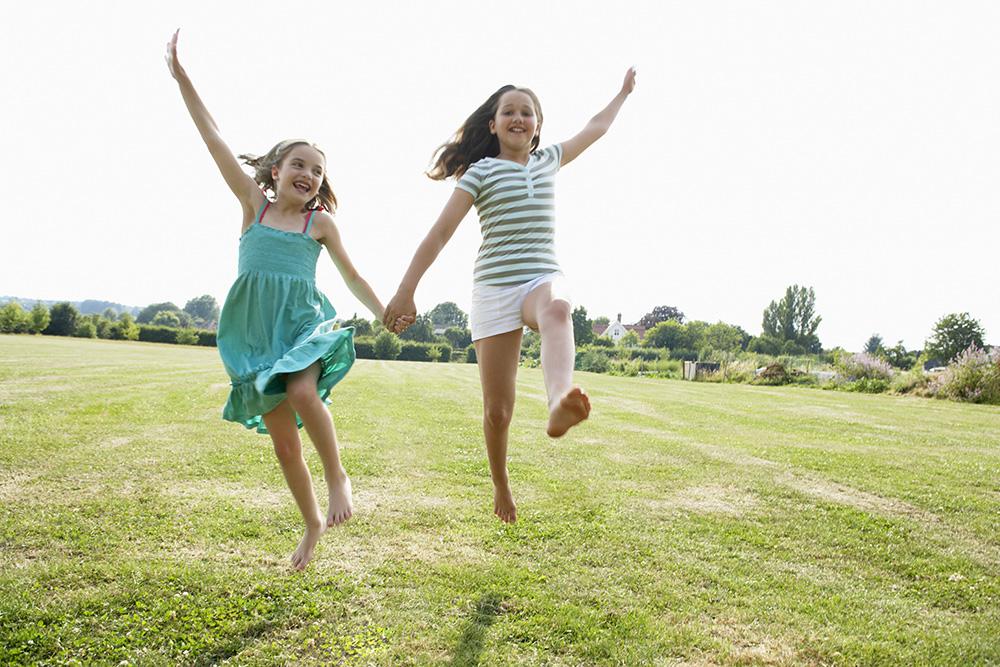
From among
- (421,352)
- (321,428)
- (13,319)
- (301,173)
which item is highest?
(301,173)

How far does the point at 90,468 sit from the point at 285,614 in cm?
362

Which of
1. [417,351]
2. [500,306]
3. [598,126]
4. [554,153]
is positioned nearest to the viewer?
[500,306]

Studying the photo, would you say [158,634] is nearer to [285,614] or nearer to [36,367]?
[285,614]

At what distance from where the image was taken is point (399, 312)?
141 inches

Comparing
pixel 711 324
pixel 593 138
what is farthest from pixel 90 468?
pixel 711 324

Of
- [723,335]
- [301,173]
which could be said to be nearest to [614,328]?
[723,335]

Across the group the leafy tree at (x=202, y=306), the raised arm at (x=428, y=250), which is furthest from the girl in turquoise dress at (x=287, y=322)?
the leafy tree at (x=202, y=306)

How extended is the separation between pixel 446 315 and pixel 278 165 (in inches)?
2749

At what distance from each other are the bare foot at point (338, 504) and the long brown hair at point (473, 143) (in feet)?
6.46

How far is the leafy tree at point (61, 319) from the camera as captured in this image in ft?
170

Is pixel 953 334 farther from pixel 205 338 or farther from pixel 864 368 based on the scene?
pixel 205 338

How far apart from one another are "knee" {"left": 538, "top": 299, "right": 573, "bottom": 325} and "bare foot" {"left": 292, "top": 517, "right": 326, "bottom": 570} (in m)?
1.50

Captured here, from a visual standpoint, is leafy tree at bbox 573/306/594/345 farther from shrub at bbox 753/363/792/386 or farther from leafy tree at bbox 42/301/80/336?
leafy tree at bbox 42/301/80/336

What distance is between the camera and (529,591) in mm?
3525
